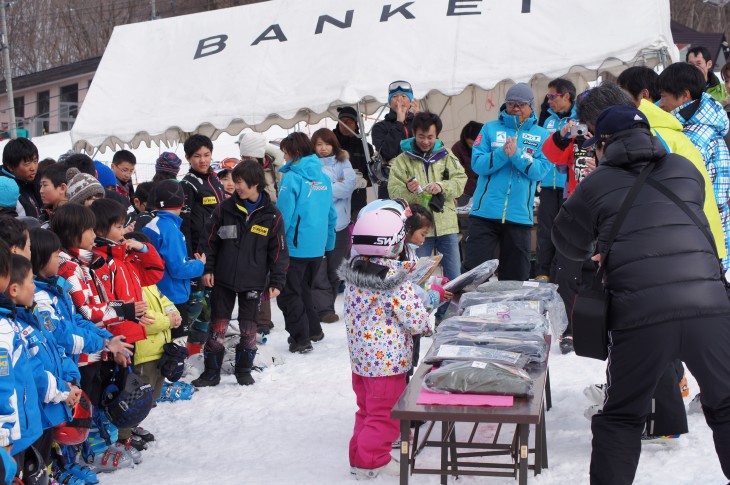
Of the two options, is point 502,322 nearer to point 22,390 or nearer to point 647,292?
point 647,292

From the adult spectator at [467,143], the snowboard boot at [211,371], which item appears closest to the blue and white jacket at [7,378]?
the snowboard boot at [211,371]

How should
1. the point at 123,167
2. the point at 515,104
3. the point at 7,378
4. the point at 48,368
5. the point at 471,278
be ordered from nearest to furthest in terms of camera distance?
1. the point at 7,378
2. the point at 48,368
3. the point at 471,278
4. the point at 515,104
5. the point at 123,167

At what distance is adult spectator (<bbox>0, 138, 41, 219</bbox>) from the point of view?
6430 mm

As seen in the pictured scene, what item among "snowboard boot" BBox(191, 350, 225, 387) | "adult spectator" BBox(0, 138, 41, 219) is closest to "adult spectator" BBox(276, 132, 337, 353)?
"snowboard boot" BBox(191, 350, 225, 387)

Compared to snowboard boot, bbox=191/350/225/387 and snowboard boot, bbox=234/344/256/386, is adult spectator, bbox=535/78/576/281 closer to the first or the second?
snowboard boot, bbox=234/344/256/386

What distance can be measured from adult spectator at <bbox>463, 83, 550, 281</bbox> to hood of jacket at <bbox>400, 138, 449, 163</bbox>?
353 millimetres

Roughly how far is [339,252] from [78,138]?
4059mm

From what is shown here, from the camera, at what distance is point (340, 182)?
855 centimetres

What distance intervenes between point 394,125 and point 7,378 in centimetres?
572

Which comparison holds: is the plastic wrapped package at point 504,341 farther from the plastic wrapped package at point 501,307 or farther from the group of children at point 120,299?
the plastic wrapped package at point 501,307

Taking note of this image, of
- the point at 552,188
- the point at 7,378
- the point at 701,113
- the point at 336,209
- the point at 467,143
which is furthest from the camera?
the point at 467,143

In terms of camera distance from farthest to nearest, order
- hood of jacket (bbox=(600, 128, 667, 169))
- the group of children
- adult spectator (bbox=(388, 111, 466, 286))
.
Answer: adult spectator (bbox=(388, 111, 466, 286))
the group of children
hood of jacket (bbox=(600, 128, 667, 169))

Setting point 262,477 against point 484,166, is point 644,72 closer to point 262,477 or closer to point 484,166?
point 484,166

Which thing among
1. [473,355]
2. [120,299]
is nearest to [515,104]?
[473,355]
